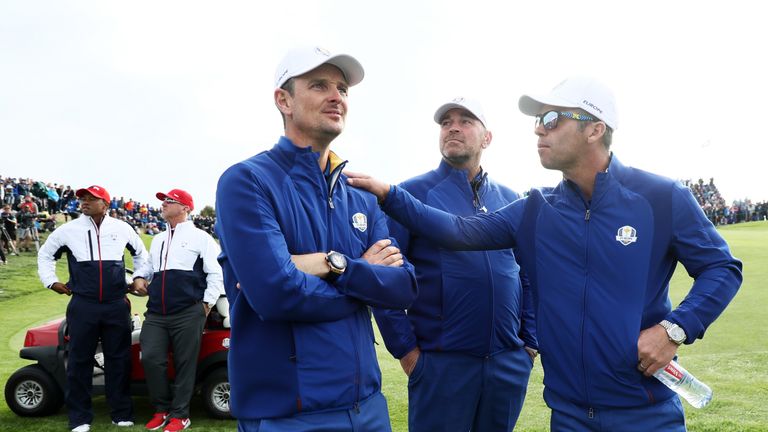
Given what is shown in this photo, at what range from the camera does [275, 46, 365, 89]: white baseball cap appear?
2.54m

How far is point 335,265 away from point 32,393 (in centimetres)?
568

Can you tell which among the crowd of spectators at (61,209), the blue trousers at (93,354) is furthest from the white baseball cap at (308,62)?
the crowd of spectators at (61,209)

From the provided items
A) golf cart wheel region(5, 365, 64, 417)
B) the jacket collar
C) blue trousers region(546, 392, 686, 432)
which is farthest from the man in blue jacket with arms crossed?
golf cart wheel region(5, 365, 64, 417)

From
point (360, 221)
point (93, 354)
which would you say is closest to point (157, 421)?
point (93, 354)

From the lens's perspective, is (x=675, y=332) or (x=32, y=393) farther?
(x=32, y=393)

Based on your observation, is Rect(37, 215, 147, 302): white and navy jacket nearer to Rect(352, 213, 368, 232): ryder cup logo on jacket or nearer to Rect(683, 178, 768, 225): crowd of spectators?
Rect(352, 213, 368, 232): ryder cup logo on jacket

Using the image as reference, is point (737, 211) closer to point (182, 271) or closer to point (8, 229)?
point (8, 229)

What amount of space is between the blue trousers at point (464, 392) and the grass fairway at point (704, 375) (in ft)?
6.25

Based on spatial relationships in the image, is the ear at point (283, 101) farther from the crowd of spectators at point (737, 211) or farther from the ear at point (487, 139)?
the crowd of spectators at point (737, 211)

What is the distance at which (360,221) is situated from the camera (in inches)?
106

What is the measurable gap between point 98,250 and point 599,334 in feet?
17.6

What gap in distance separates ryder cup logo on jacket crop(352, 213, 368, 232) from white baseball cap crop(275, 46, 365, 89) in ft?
2.04

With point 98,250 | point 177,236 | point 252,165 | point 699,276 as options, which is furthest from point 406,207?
point 98,250

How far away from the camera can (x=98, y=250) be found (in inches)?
251
